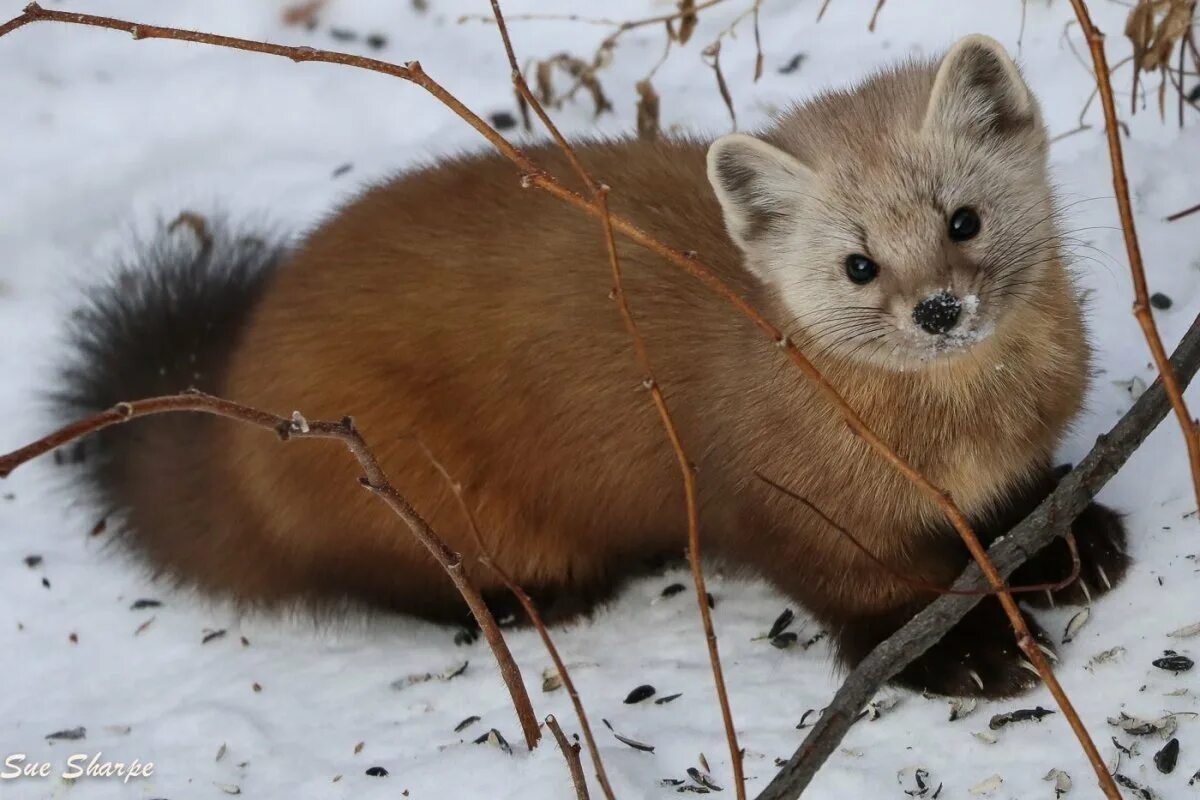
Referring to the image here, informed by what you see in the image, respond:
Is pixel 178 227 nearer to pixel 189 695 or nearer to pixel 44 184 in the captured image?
pixel 44 184

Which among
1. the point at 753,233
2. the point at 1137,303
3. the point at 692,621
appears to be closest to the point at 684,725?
the point at 692,621

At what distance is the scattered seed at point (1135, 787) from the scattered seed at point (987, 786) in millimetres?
241

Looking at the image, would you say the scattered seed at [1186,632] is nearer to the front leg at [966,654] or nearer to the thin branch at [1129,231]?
the front leg at [966,654]

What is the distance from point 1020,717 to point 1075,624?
349 mm

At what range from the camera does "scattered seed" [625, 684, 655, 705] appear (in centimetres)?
363

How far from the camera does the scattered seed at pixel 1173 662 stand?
308 cm

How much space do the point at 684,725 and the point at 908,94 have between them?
165 centimetres

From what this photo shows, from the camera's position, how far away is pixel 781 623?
3.83 meters

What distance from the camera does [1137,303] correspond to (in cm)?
218

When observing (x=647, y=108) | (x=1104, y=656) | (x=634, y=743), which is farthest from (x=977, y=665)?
(x=647, y=108)

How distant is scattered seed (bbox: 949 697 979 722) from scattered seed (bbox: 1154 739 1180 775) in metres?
0.47

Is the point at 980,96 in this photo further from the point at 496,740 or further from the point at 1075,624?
the point at 496,740

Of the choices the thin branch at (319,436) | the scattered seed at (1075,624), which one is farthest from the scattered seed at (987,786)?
the thin branch at (319,436)

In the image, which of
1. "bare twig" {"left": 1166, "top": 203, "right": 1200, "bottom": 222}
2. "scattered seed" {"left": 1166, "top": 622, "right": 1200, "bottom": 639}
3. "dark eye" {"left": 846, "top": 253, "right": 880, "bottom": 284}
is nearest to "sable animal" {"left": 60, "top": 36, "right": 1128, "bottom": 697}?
"dark eye" {"left": 846, "top": 253, "right": 880, "bottom": 284}
